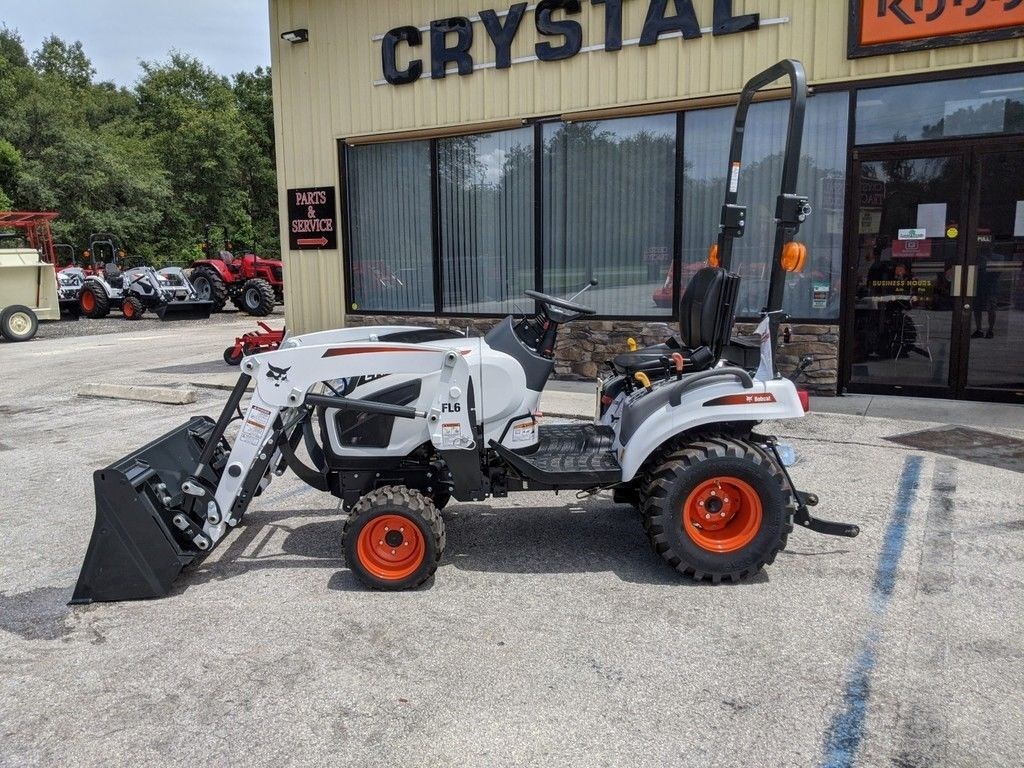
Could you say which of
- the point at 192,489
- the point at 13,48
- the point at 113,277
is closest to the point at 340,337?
the point at 192,489

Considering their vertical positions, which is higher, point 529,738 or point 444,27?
point 444,27

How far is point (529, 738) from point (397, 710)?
494 millimetres

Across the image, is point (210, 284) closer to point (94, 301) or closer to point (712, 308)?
point (94, 301)

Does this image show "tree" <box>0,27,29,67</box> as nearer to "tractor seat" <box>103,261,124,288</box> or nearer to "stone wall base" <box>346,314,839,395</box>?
"tractor seat" <box>103,261,124,288</box>

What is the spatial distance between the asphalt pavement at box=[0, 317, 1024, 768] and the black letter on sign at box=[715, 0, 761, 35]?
485cm

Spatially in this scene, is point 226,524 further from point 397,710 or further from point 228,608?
point 397,710

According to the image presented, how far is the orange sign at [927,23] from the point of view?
6969 mm

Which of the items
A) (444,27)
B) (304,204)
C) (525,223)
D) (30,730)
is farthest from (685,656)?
(304,204)

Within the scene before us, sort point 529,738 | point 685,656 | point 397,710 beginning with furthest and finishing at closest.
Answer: point 685,656 < point 397,710 < point 529,738

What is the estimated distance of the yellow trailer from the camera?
16172 mm

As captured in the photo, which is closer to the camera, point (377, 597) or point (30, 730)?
point (30, 730)

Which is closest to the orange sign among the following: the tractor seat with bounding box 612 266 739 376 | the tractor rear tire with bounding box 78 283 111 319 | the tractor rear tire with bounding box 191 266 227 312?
the tractor seat with bounding box 612 266 739 376

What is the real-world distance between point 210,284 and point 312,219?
13.0 metres

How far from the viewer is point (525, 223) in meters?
9.59
